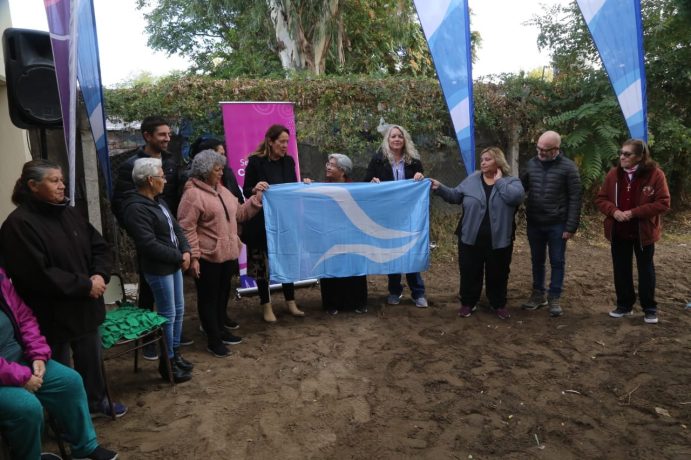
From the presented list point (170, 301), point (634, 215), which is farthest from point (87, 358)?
point (634, 215)

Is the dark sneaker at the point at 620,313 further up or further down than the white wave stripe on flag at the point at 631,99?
further down

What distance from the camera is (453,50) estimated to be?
434cm

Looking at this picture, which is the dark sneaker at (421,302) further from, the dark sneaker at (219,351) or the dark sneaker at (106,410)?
the dark sneaker at (106,410)

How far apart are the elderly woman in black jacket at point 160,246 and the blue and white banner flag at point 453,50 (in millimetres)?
2522

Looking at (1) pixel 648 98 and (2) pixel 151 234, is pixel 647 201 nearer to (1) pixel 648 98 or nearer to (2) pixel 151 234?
(2) pixel 151 234

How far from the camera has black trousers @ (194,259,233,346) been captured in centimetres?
372

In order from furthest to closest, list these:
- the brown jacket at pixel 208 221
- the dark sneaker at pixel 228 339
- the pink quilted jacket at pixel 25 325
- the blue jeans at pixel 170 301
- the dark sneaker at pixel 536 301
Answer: the dark sneaker at pixel 536 301 < the dark sneaker at pixel 228 339 < the brown jacket at pixel 208 221 < the blue jeans at pixel 170 301 < the pink quilted jacket at pixel 25 325

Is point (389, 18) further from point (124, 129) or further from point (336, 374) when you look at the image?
point (336, 374)

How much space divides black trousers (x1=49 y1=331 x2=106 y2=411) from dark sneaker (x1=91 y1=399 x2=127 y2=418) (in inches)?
2.0

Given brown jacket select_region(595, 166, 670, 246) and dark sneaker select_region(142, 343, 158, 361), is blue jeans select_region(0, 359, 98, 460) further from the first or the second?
brown jacket select_region(595, 166, 670, 246)

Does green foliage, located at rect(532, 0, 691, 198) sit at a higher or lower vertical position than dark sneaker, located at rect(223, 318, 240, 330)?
higher

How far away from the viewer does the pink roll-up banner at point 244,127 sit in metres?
5.36

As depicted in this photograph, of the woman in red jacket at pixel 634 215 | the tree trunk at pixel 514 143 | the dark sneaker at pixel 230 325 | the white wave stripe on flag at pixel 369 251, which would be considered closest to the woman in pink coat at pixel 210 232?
the dark sneaker at pixel 230 325

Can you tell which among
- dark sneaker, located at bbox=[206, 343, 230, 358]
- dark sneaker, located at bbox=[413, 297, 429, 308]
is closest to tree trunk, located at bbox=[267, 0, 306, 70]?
dark sneaker, located at bbox=[413, 297, 429, 308]
